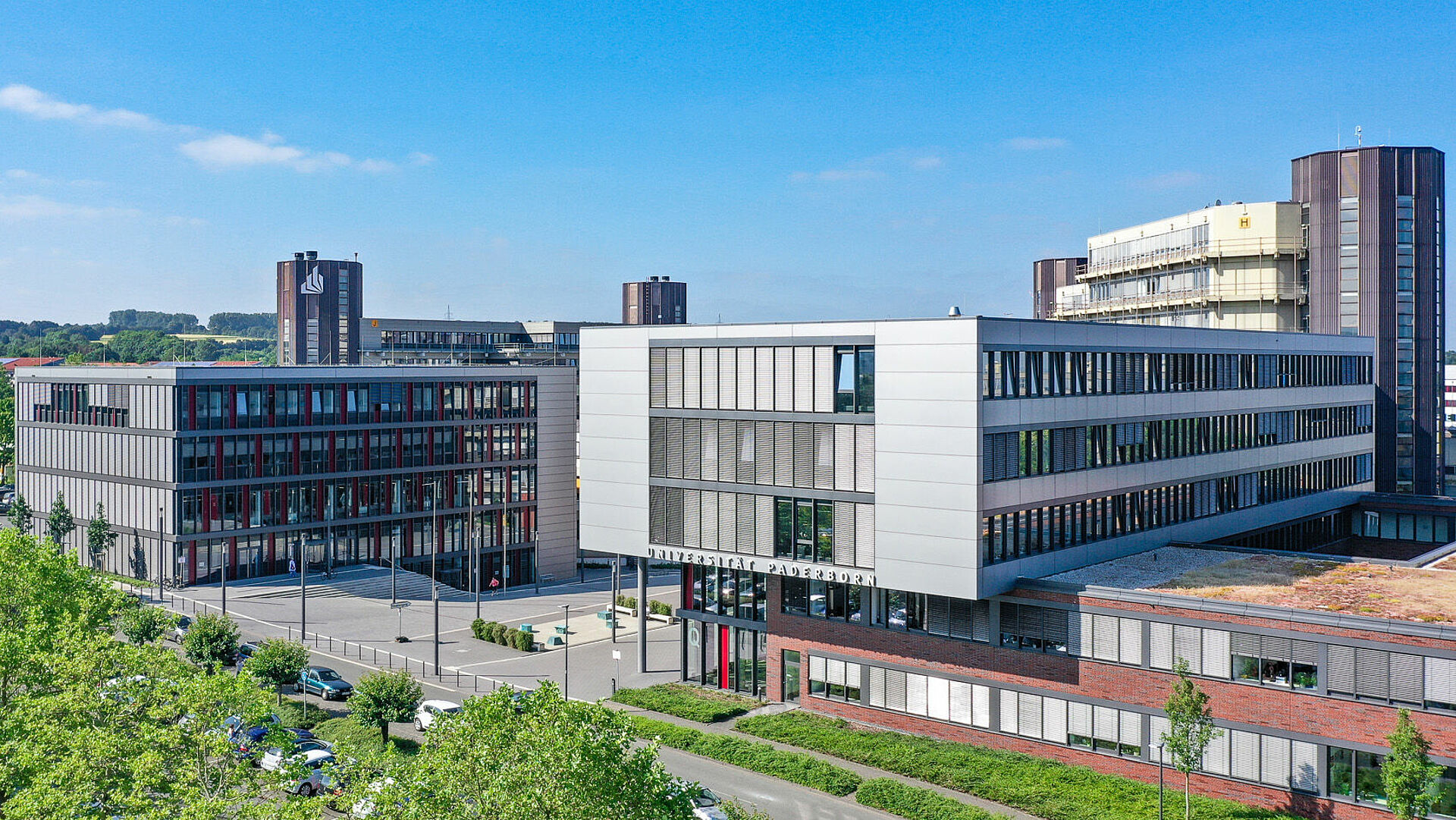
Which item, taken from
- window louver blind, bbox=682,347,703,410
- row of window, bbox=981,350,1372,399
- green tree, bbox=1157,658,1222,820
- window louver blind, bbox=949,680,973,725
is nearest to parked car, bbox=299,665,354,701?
window louver blind, bbox=682,347,703,410

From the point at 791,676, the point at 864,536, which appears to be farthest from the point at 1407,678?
the point at 791,676

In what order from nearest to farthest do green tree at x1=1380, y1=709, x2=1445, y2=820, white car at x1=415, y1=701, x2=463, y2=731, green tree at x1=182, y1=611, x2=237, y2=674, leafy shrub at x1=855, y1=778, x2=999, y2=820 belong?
1. green tree at x1=1380, y1=709, x2=1445, y2=820
2. leafy shrub at x1=855, y1=778, x2=999, y2=820
3. white car at x1=415, y1=701, x2=463, y2=731
4. green tree at x1=182, y1=611, x2=237, y2=674

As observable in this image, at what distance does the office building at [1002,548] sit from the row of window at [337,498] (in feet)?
132

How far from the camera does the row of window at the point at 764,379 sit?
2062 inches

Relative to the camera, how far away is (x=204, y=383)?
87375 mm

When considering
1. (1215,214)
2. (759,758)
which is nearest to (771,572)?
(759,758)

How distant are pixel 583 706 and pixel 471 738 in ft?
9.83

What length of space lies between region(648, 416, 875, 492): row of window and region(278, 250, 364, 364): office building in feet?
351

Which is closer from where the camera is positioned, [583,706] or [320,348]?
[583,706]

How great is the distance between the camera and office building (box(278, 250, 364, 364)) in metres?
154

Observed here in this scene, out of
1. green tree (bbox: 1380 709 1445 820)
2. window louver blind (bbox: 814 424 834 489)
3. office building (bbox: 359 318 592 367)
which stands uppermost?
office building (bbox: 359 318 592 367)

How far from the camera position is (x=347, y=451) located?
313ft

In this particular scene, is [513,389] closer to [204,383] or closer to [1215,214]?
[204,383]

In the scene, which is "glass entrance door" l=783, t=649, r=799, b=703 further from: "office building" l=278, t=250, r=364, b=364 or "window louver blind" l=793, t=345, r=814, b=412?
"office building" l=278, t=250, r=364, b=364
